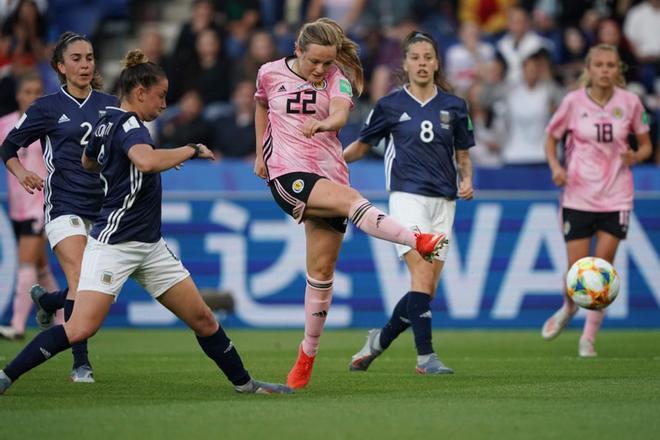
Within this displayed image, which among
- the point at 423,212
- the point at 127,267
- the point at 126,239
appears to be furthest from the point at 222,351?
the point at 423,212

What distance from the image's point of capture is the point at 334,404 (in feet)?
24.5

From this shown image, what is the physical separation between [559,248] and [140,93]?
8.03 m

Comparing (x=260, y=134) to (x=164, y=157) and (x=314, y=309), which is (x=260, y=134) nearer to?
(x=314, y=309)

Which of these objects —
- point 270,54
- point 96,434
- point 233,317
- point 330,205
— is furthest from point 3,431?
point 270,54

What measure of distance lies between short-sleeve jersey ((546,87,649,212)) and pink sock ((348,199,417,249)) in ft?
13.8

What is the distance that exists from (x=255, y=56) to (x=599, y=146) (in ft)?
24.6

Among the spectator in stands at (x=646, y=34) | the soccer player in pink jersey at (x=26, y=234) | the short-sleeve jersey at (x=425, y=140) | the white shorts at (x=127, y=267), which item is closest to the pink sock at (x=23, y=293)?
the soccer player in pink jersey at (x=26, y=234)

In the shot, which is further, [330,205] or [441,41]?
[441,41]

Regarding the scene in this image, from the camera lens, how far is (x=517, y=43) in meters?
18.2

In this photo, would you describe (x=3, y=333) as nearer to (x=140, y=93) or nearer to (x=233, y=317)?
(x=233, y=317)

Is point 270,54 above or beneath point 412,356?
above

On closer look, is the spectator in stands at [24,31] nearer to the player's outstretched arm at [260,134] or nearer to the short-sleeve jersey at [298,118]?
the player's outstretched arm at [260,134]

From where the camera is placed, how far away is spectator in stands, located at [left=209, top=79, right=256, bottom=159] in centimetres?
1709

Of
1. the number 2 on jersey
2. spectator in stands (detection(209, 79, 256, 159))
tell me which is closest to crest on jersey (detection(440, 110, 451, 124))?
the number 2 on jersey
